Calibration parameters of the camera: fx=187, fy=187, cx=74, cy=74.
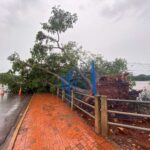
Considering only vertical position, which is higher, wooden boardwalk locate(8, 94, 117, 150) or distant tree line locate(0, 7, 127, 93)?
distant tree line locate(0, 7, 127, 93)

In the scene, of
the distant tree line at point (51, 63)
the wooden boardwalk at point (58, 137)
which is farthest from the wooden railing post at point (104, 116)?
the distant tree line at point (51, 63)

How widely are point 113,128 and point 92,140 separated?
1.90m

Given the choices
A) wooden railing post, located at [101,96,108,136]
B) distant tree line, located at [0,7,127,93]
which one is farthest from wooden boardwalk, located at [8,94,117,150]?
distant tree line, located at [0,7,127,93]

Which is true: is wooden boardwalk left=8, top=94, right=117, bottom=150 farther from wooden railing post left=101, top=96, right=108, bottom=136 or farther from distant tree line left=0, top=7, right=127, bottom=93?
distant tree line left=0, top=7, right=127, bottom=93

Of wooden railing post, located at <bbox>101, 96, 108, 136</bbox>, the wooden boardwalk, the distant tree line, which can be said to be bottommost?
the wooden boardwalk

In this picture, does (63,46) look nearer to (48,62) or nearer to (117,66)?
(48,62)

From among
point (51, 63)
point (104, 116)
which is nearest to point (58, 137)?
point (104, 116)

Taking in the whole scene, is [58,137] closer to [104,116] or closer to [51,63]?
[104,116]

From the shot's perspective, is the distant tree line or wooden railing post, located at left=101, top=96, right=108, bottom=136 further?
the distant tree line

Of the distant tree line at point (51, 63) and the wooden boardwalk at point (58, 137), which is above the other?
the distant tree line at point (51, 63)

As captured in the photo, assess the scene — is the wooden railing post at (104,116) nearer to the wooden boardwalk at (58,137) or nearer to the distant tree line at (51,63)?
the wooden boardwalk at (58,137)

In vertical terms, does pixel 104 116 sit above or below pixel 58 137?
above

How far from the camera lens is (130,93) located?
988cm

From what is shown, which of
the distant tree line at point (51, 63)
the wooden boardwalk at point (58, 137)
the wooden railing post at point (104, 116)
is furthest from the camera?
the distant tree line at point (51, 63)
